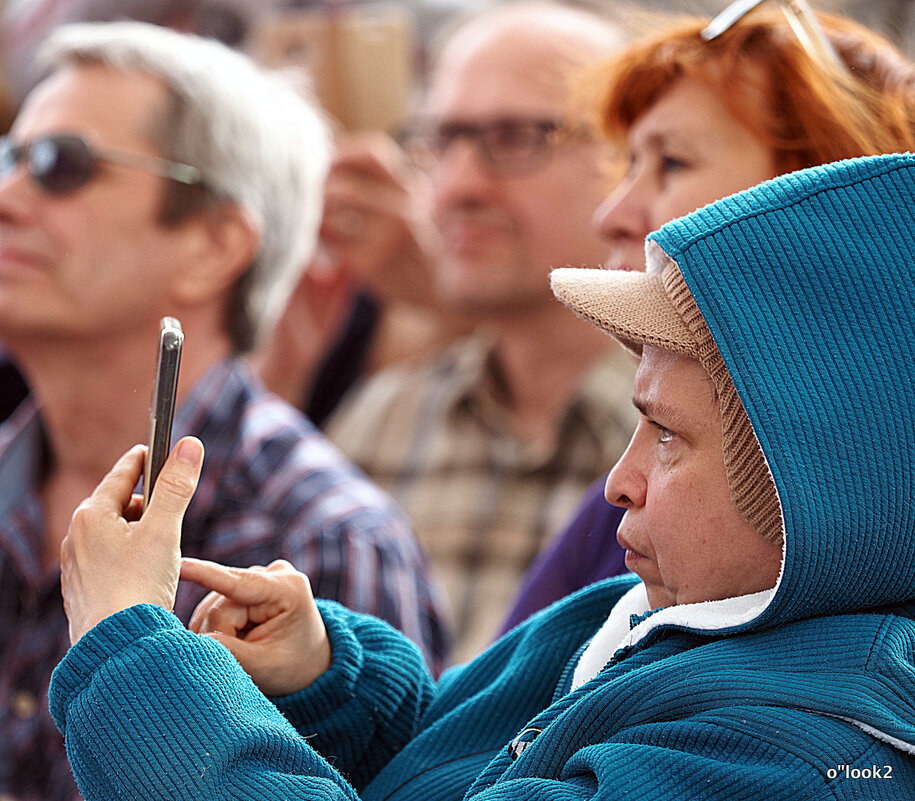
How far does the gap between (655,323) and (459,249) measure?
149cm

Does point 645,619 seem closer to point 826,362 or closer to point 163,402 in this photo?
point 826,362

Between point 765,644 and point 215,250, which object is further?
point 215,250

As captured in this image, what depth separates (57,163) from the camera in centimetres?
170

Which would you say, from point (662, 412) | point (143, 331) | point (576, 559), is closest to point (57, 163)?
point (143, 331)

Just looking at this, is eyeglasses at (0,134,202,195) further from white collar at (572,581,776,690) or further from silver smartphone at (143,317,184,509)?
white collar at (572,581,776,690)

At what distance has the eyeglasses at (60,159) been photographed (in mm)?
1697

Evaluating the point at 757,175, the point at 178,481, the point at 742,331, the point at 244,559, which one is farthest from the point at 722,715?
the point at 244,559

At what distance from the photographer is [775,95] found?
127cm

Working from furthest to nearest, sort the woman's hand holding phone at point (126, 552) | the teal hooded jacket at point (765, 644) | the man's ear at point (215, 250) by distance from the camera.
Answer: the man's ear at point (215, 250), the woman's hand holding phone at point (126, 552), the teal hooded jacket at point (765, 644)

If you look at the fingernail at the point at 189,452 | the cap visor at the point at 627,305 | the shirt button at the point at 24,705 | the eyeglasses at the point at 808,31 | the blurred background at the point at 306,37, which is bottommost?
the shirt button at the point at 24,705

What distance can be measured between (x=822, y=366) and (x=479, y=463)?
1474mm

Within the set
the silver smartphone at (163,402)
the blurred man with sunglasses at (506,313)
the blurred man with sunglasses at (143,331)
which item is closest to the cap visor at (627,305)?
the silver smartphone at (163,402)

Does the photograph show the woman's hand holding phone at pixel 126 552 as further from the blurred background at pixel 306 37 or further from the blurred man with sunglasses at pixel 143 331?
the blurred background at pixel 306 37

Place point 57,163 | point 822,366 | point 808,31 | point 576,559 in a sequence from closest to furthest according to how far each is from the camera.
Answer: point 822,366 < point 808,31 < point 576,559 < point 57,163
